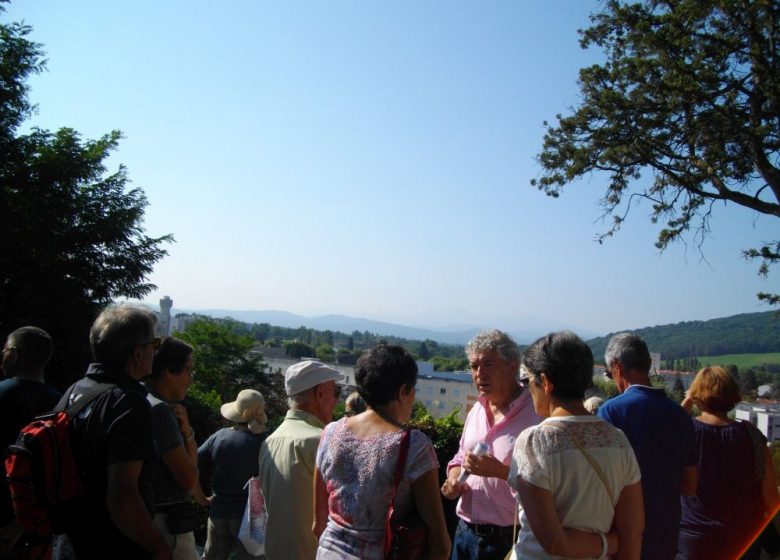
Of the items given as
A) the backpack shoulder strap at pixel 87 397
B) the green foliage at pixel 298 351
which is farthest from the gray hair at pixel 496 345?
the green foliage at pixel 298 351

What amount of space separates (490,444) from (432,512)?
0.93 m

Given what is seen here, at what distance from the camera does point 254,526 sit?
338 centimetres

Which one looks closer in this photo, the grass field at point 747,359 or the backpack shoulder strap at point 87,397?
the backpack shoulder strap at point 87,397

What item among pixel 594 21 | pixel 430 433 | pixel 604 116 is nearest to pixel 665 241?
pixel 604 116

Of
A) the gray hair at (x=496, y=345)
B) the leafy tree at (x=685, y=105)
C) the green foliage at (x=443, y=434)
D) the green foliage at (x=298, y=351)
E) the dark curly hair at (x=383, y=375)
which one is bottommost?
the green foliage at (x=298, y=351)

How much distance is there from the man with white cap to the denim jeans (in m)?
0.77

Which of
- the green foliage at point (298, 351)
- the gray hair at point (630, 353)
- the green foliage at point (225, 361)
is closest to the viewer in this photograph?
the gray hair at point (630, 353)

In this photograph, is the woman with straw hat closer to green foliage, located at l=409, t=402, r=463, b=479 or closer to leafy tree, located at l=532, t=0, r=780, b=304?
green foliage, located at l=409, t=402, r=463, b=479

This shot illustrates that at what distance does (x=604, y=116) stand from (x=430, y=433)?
7506mm

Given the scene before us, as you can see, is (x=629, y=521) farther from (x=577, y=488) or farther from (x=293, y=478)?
(x=293, y=478)

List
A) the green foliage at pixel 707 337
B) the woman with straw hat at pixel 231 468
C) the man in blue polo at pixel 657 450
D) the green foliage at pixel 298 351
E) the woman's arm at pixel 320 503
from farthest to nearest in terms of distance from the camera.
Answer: the green foliage at pixel 298 351, the green foliage at pixel 707 337, the woman with straw hat at pixel 231 468, the man in blue polo at pixel 657 450, the woman's arm at pixel 320 503

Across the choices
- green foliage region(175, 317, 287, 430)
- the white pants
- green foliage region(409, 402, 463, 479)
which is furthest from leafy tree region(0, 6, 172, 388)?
green foliage region(175, 317, 287, 430)

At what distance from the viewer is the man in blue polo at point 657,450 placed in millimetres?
2854

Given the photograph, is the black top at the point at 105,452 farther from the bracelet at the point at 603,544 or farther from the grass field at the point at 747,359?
the grass field at the point at 747,359
